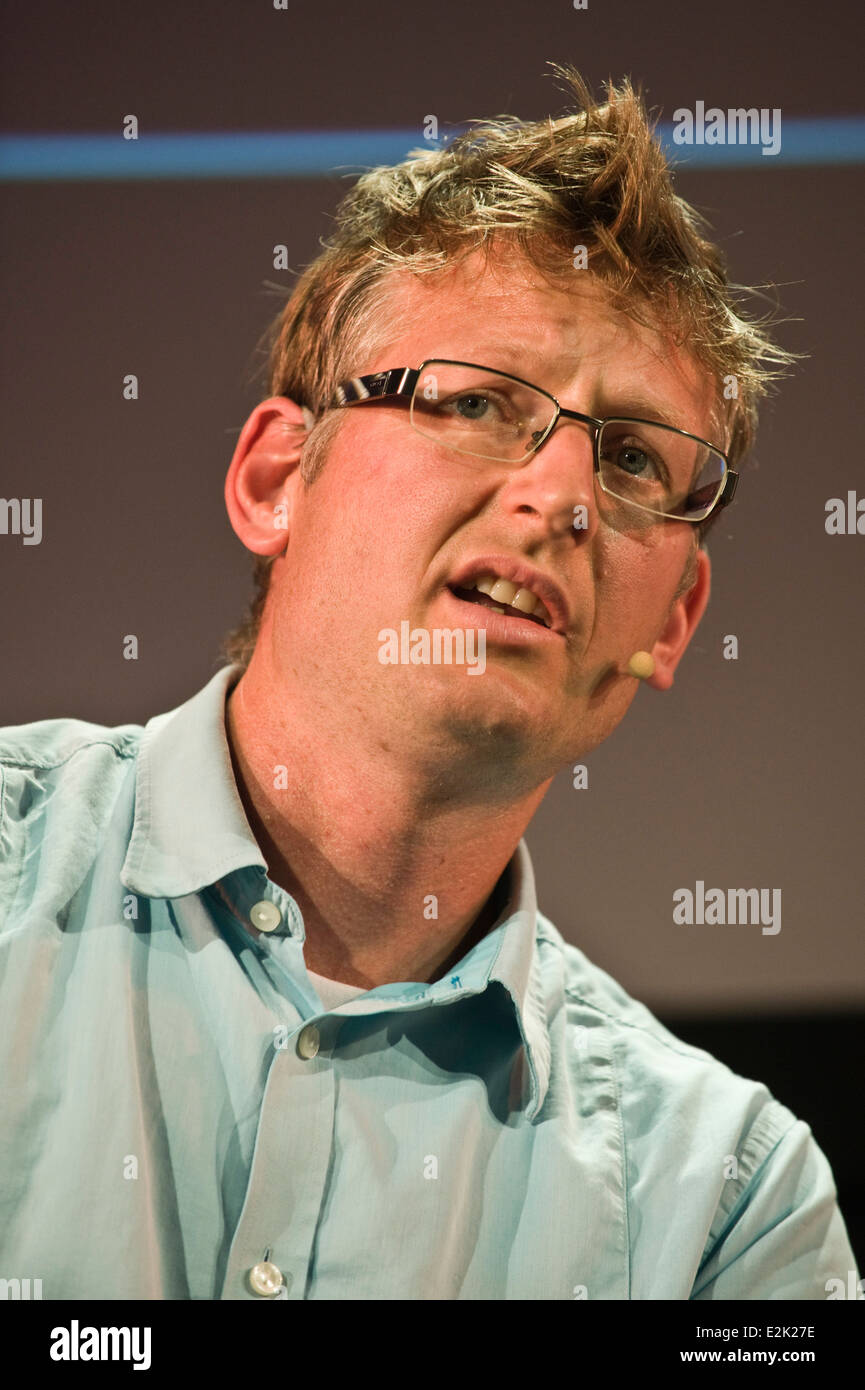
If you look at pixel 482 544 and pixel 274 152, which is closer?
pixel 482 544

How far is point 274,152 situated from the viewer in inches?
74.2

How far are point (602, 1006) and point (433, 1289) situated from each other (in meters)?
0.49

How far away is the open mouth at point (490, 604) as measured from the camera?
1607 mm

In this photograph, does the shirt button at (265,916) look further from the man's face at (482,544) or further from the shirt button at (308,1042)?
the man's face at (482,544)

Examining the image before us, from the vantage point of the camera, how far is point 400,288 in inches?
69.6

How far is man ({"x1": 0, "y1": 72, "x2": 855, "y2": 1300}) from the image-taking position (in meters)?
1.43

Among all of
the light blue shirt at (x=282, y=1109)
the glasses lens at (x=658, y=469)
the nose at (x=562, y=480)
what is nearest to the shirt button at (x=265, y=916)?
the light blue shirt at (x=282, y=1109)

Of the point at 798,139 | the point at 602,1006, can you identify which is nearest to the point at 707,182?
the point at 798,139

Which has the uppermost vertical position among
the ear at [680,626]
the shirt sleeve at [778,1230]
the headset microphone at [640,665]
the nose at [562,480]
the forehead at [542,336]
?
the forehead at [542,336]

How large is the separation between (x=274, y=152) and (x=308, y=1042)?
1264 millimetres

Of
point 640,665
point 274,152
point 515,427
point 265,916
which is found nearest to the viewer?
point 265,916

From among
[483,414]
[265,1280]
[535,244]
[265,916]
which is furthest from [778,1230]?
[535,244]

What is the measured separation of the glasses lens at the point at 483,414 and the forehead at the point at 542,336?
2 centimetres

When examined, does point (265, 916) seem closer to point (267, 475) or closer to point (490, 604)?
point (490, 604)
